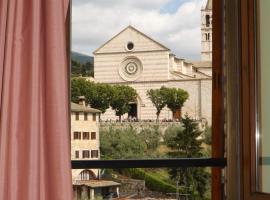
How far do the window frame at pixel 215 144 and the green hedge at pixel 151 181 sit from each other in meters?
0.12

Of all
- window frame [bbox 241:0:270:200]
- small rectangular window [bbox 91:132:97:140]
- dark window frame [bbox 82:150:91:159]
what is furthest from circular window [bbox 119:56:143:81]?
window frame [bbox 241:0:270:200]

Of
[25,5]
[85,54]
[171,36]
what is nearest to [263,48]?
[171,36]

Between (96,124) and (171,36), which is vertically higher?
(171,36)

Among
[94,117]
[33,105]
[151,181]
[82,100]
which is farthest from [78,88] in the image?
[33,105]

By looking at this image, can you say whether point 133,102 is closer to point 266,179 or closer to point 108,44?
point 108,44

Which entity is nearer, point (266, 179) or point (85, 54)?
point (266, 179)

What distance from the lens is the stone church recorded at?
8.52 feet

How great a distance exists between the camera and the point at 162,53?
263 centimetres

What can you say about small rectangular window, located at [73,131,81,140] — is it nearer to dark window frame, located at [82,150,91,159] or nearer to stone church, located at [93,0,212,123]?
dark window frame, located at [82,150,91,159]

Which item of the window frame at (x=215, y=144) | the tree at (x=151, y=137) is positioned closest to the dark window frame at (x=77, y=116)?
the window frame at (x=215, y=144)

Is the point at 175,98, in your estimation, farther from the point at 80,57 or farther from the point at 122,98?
the point at 80,57

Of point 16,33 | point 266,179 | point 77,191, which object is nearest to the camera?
point 16,33

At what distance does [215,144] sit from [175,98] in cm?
33

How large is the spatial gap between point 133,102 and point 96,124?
0.23m
